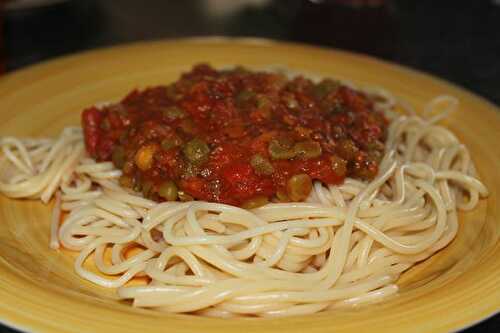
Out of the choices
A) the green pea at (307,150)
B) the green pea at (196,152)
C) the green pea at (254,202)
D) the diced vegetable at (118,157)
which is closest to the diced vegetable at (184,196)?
the green pea at (196,152)

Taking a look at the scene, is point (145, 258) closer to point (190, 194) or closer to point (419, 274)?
point (190, 194)

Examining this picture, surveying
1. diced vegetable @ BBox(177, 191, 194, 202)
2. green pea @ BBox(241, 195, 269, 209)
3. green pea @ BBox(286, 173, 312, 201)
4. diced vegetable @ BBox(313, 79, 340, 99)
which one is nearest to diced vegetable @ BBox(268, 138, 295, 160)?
green pea @ BBox(286, 173, 312, 201)

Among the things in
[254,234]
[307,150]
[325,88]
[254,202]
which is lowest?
[254,234]

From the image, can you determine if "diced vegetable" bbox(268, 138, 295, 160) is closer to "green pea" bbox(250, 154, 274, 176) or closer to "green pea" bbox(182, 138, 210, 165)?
"green pea" bbox(250, 154, 274, 176)

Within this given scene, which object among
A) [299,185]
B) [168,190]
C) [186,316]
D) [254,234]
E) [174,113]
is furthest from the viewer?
[174,113]

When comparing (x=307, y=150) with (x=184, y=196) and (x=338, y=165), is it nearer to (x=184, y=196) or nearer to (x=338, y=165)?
(x=338, y=165)

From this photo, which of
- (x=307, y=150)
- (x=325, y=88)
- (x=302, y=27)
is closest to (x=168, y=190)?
(x=307, y=150)
